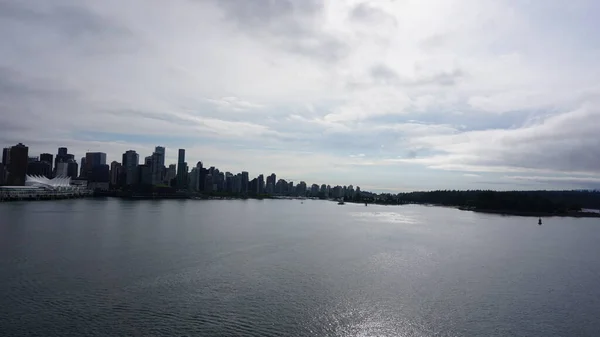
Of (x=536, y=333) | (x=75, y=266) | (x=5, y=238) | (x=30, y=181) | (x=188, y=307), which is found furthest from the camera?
(x=30, y=181)

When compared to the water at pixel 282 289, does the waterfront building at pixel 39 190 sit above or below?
above

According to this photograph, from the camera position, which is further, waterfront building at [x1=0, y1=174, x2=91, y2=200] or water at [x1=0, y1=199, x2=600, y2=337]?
waterfront building at [x1=0, y1=174, x2=91, y2=200]

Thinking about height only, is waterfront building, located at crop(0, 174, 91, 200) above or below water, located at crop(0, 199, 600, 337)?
above

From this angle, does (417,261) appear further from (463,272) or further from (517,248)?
(517,248)

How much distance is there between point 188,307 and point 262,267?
7.82 metres

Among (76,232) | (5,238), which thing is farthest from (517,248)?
(5,238)

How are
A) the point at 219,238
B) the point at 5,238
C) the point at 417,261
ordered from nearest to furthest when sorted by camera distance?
the point at 417,261 → the point at 5,238 → the point at 219,238

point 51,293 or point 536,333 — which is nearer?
point 536,333

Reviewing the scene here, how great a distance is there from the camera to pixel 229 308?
49.9ft

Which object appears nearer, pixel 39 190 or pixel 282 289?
pixel 282 289

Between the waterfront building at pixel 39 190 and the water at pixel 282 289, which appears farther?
the waterfront building at pixel 39 190

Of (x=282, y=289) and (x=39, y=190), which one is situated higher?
(x=39, y=190)

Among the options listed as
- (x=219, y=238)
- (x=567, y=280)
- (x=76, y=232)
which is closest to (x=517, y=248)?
(x=567, y=280)

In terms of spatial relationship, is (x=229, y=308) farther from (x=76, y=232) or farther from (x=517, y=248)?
(x=517, y=248)
